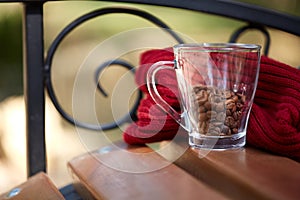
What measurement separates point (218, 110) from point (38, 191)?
0.63ft

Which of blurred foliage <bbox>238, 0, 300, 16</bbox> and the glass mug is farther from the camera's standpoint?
blurred foliage <bbox>238, 0, 300, 16</bbox>

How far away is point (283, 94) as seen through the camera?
0.49 metres

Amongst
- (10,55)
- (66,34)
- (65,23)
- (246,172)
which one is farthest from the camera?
(65,23)

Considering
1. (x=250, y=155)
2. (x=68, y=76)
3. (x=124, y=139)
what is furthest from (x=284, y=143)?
(x=68, y=76)

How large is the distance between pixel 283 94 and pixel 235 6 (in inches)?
7.9

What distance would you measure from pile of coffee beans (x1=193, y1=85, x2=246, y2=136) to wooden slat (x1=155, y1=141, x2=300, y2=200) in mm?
24

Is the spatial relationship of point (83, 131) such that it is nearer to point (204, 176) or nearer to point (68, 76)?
point (204, 176)

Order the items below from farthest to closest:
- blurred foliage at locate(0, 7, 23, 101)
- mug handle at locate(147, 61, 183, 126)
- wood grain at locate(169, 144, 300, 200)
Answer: blurred foliage at locate(0, 7, 23, 101)
mug handle at locate(147, 61, 183, 126)
wood grain at locate(169, 144, 300, 200)

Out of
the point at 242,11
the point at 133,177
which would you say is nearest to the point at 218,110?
the point at 133,177

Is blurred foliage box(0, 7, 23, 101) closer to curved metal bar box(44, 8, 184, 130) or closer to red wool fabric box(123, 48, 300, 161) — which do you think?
curved metal bar box(44, 8, 184, 130)

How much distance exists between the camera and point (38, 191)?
1.45 ft

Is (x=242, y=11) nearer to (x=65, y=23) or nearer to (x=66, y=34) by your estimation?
(x=66, y=34)

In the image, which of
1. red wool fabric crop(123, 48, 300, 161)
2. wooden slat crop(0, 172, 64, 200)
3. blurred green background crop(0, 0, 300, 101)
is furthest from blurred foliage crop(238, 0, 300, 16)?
wooden slat crop(0, 172, 64, 200)

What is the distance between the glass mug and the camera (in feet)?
1.49
